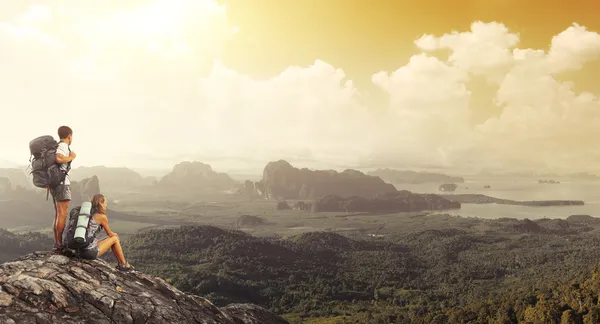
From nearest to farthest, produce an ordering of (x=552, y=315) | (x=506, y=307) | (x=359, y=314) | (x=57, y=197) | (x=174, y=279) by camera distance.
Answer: (x=57, y=197), (x=552, y=315), (x=506, y=307), (x=359, y=314), (x=174, y=279)

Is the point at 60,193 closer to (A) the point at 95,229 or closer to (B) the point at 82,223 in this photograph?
(B) the point at 82,223

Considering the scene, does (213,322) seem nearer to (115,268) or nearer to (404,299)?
(115,268)

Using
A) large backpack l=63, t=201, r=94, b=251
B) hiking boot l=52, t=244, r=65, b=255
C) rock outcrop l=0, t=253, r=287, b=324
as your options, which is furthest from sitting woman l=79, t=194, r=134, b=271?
hiking boot l=52, t=244, r=65, b=255

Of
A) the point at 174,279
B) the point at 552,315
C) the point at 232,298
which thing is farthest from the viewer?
the point at 174,279

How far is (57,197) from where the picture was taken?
1752 cm

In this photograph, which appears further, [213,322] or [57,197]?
[213,322]

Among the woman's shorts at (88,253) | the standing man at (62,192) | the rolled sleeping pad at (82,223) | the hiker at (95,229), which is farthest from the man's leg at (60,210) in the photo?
the woman's shorts at (88,253)

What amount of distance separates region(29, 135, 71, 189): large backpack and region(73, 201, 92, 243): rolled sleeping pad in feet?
6.36

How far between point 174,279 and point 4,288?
192184 mm

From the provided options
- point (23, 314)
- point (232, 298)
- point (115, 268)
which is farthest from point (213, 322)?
point (232, 298)

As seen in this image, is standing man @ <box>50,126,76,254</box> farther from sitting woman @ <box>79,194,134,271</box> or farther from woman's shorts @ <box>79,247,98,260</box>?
sitting woman @ <box>79,194,134,271</box>

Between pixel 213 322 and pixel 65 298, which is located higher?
pixel 65 298

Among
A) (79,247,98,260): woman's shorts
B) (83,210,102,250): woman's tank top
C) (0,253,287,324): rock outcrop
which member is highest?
(83,210,102,250): woman's tank top

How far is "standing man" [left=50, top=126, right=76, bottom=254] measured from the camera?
17.4m
